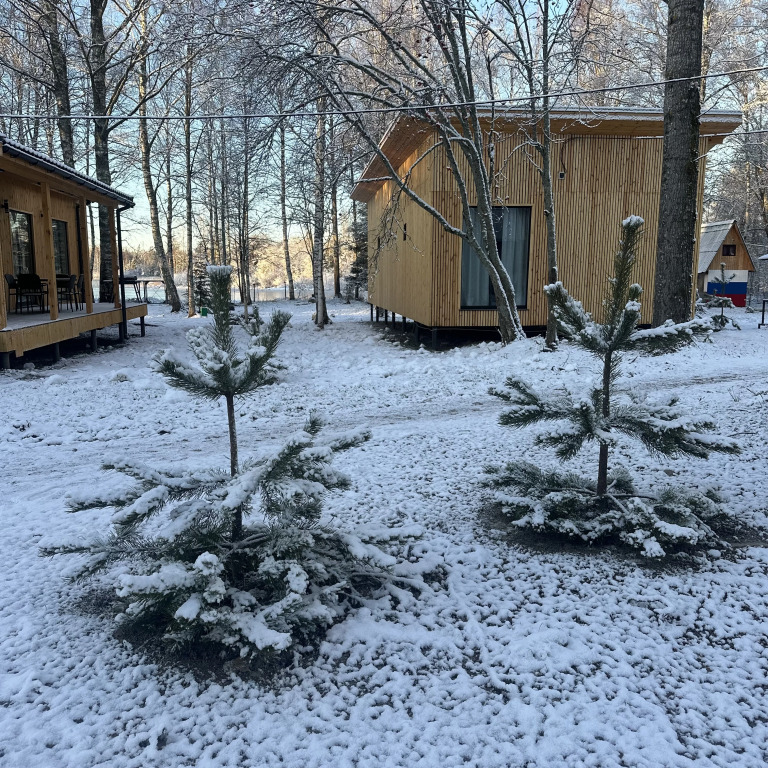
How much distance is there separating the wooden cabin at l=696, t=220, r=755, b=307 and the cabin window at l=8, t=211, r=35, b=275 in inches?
999

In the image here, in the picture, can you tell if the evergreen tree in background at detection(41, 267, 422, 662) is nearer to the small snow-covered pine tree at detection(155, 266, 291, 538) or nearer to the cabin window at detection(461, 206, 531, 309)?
the small snow-covered pine tree at detection(155, 266, 291, 538)

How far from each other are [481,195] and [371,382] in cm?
409

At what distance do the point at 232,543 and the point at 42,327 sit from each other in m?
8.59

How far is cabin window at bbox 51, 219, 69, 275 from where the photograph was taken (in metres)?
14.8

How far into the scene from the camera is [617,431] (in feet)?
11.0

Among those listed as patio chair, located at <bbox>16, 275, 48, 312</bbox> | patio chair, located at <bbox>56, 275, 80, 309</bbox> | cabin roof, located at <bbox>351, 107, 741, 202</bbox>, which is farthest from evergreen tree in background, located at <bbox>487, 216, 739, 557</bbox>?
patio chair, located at <bbox>56, 275, 80, 309</bbox>

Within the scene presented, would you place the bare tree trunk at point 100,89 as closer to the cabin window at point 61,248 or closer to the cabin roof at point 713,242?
the cabin window at point 61,248

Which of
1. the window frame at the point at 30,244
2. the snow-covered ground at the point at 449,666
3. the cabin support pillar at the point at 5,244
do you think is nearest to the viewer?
the snow-covered ground at the point at 449,666

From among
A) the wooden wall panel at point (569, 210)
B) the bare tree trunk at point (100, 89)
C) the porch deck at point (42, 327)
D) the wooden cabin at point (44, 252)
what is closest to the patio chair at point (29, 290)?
the wooden cabin at point (44, 252)

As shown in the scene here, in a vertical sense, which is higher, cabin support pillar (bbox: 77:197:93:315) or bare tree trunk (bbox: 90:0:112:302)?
bare tree trunk (bbox: 90:0:112:302)

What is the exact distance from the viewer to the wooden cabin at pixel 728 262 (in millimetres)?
27281

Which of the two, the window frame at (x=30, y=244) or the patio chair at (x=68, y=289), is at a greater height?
the window frame at (x=30, y=244)

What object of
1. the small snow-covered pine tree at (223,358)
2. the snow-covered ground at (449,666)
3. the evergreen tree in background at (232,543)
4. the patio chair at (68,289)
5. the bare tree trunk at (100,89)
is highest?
the bare tree trunk at (100,89)

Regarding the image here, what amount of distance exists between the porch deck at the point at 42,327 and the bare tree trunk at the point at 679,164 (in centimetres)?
852
